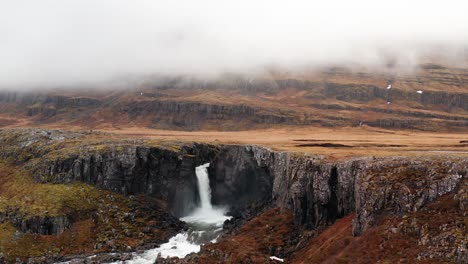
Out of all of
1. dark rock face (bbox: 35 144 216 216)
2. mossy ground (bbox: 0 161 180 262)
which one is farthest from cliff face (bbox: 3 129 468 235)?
mossy ground (bbox: 0 161 180 262)

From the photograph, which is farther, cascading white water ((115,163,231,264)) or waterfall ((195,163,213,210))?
waterfall ((195,163,213,210))

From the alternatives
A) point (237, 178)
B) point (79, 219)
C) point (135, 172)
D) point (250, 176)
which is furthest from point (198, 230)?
point (79, 219)

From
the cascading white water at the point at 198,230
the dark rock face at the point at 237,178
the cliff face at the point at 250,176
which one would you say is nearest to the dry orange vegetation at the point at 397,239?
the cliff face at the point at 250,176

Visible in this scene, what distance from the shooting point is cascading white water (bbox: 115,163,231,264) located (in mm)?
84225

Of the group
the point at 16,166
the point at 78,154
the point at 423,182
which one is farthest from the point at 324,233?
the point at 16,166

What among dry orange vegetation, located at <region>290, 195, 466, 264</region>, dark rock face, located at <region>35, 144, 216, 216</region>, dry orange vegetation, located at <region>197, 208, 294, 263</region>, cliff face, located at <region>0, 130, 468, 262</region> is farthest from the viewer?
dark rock face, located at <region>35, 144, 216, 216</region>

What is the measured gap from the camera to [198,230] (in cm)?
9762

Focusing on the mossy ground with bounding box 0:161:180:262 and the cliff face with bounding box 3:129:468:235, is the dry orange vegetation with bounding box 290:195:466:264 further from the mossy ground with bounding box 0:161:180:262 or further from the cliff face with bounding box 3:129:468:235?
the mossy ground with bounding box 0:161:180:262

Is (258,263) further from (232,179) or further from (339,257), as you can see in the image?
(232,179)

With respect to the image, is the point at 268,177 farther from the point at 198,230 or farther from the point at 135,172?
the point at 135,172

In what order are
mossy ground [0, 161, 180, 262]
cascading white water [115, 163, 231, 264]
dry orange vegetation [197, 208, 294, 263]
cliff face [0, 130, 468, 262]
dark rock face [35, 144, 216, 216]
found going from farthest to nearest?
1. dark rock face [35, 144, 216, 216]
2. mossy ground [0, 161, 180, 262]
3. cascading white water [115, 163, 231, 264]
4. dry orange vegetation [197, 208, 294, 263]
5. cliff face [0, 130, 468, 262]

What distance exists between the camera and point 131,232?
3728 inches

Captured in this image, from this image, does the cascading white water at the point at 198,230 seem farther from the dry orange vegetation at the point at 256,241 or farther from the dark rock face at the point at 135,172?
the dry orange vegetation at the point at 256,241

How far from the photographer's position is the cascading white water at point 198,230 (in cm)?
8422
